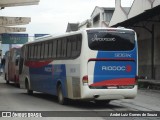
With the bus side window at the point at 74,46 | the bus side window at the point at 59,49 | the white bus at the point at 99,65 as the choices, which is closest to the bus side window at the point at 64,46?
the white bus at the point at 99,65

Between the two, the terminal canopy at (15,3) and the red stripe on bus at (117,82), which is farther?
the terminal canopy at (15,3)

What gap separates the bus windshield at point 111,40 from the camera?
60.1 feet

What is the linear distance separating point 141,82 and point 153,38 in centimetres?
735

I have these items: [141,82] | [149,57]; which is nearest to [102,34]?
[141,82]

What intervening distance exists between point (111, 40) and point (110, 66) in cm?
100

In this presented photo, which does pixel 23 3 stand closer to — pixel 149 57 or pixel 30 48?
pixel 149 57

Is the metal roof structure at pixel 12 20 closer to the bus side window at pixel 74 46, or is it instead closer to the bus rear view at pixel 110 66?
the bus side window at pixel 74 46

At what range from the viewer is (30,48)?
26391 millimetres

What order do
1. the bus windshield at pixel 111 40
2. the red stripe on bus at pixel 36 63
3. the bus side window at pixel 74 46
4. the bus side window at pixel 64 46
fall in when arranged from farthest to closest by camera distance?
the red stripe on bus at pixel 36 63 → the bus side window at pixel 64 46 → the bus side window at pixel 74 46 → the bus windshield at pixel 111 40

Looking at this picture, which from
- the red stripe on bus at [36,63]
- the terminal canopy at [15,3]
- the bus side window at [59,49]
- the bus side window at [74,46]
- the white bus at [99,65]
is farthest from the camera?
the terminal canopy at [15,3]

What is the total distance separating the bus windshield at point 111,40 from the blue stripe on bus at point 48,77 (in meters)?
2.22

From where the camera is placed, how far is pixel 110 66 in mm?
18328

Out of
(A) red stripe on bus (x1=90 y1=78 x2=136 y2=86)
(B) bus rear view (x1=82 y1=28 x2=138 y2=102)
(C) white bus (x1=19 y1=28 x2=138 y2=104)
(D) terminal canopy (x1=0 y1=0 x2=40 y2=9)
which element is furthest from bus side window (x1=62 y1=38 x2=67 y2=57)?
(D) terminal canopy (x1=0 y1=0 x2=40 y2=9)

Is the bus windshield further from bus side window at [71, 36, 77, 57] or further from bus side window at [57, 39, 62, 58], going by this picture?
bus side window at [57, 39, 62, 58]
